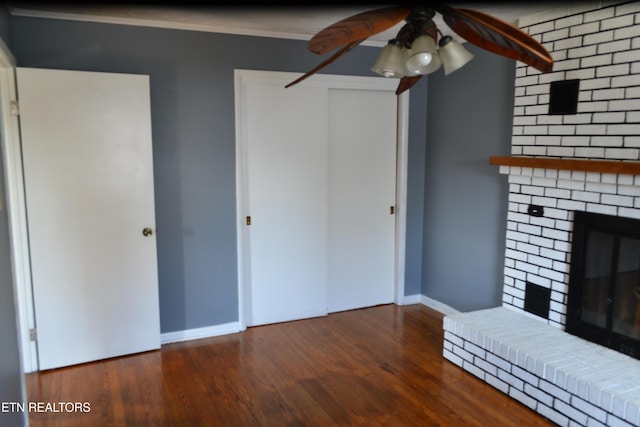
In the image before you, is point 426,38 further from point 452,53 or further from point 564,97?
point 564,97

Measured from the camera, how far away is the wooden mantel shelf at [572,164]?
2.40 meters

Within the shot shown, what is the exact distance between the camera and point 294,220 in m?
3.80

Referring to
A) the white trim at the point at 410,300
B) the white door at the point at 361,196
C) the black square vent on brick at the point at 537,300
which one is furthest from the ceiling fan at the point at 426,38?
the white trim at the point at 410,300

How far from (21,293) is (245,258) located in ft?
4.78

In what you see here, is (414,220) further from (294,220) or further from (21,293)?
(21,293)

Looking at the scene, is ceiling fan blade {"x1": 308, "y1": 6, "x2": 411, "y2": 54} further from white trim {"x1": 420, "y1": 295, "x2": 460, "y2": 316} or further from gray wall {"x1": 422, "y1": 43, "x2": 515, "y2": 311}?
white trim {"x1": 420, "y1": 295, "x2": 460, "y2": 316}

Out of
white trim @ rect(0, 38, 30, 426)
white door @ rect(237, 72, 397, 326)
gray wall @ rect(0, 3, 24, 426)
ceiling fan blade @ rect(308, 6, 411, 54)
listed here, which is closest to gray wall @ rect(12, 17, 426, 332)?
white door @ rect(237, 72, 397, 326)

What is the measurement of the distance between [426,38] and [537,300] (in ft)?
6.69

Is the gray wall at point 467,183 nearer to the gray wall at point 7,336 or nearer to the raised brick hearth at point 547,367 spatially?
the raised brick hearth at point 547,367

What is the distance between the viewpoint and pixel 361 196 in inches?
161

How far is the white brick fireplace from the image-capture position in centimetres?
240

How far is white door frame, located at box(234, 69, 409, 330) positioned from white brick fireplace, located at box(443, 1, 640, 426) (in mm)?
1083

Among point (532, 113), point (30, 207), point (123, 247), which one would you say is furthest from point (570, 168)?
point (30, 207)

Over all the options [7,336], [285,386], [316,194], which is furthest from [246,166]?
[7,336]
